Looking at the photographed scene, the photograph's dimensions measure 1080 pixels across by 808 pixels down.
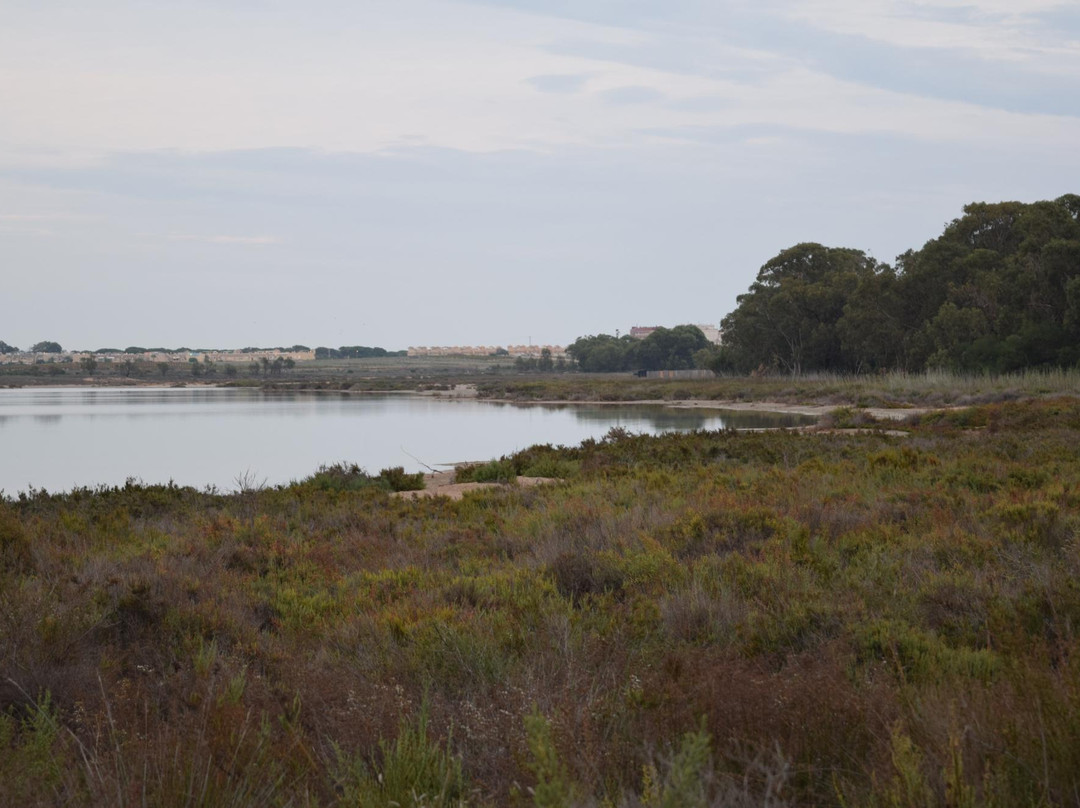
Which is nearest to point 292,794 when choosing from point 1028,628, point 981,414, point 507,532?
point 1028,628

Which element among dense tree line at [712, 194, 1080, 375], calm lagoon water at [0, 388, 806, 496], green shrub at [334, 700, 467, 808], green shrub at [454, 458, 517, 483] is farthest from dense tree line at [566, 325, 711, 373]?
green shrub at [334, 700, 467, 808]

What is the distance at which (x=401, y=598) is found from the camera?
21.8ft

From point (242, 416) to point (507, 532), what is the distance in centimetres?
4059

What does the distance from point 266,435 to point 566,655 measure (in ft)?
108

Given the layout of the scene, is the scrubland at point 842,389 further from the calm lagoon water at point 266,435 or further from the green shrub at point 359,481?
the green shrub at point 359,481

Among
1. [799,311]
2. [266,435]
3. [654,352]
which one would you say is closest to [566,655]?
[266,435]

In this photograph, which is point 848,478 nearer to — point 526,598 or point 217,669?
point 526,598

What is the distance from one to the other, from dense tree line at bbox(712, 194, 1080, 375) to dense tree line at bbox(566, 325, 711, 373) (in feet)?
139

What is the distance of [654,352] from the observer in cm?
11738

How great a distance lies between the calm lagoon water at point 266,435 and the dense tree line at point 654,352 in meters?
61.7

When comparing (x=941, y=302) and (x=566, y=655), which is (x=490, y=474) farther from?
(x=941, y=302)

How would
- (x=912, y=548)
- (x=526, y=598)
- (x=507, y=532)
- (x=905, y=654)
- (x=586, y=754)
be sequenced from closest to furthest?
(x=586, y=754) < (x=905, y=654) < (x=526, y=598) < (x=912, y=548) < (x=507, y=532)

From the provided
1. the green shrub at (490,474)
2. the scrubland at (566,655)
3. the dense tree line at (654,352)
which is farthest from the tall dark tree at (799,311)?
the scrubland at (566,655)

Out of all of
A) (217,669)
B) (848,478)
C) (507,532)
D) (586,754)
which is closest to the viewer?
(586,754)
